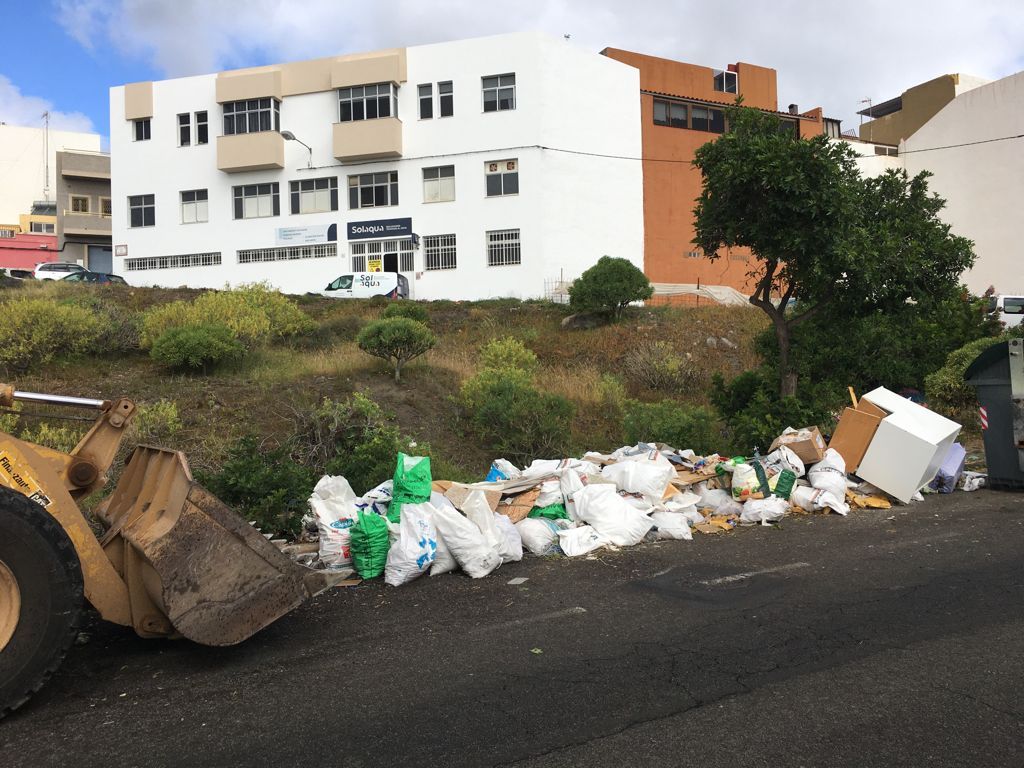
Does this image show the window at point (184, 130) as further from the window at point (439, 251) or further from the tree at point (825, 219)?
the tree at point (825, 219)

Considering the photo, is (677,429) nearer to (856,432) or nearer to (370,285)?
(856,432)

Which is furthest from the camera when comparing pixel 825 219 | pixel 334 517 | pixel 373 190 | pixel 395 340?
pixel 373 190

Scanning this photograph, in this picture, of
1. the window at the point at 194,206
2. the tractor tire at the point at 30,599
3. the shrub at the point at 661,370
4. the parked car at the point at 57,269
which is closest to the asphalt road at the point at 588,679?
the tractor tire at the point at 30,599

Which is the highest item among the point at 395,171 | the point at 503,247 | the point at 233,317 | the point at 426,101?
the point at 426,101

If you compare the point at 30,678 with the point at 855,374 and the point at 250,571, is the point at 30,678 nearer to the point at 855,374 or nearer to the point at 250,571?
the point at 250,571

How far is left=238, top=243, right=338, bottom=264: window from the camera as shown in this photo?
3669 centimetres

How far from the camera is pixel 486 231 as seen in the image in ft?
114

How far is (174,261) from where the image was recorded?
38812 millimetres

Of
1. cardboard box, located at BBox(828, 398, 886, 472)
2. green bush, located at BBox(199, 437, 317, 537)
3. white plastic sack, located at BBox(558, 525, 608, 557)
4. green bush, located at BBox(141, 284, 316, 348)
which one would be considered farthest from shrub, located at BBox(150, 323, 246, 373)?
cardboard box, located at BBox(828, 398, 886, 472)

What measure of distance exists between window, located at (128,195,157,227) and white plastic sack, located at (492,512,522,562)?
1495 inches

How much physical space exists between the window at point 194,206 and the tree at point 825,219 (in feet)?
109

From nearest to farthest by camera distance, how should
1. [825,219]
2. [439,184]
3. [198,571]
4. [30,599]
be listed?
[30,599] → [198,571] → [825,219] → [439,184]

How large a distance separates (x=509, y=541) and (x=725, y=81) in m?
40.1

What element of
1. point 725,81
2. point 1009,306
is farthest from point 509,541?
point 725,81
